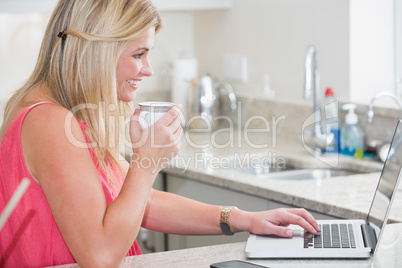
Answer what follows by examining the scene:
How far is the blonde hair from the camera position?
1457mm

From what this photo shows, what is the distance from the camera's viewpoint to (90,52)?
A: 145cm

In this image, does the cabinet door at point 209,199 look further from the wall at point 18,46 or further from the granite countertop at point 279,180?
the wall at point 18,46

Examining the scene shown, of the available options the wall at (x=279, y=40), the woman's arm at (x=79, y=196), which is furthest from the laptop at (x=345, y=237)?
the wall at (x=279, y=40)

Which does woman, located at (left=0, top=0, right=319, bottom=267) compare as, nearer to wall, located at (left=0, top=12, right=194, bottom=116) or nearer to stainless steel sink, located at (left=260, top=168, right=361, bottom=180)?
stainless steel sink, located at (left=260, top=168, right=361, bottom=180)

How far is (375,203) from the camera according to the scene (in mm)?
1586

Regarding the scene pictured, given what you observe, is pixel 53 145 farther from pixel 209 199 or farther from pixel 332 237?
pixel 209 199

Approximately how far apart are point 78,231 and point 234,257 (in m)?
0.33

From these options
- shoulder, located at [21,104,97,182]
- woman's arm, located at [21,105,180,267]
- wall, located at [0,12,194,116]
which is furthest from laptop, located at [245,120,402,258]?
wall, located at [0,12,194,116]

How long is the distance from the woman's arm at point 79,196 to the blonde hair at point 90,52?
0.11 meters

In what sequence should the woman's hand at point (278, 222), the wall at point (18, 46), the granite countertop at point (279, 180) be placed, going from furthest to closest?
1. the wall at point (18, 46)
2. the granite countertop at point (279, 180)
3. the woman's hand at point (278, 222)

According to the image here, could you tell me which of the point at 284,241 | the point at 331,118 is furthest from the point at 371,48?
the point at 284,241

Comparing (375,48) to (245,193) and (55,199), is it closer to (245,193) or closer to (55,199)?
(245,193)

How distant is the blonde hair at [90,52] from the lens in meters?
1.46

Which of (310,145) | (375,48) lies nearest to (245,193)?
(310,145)
